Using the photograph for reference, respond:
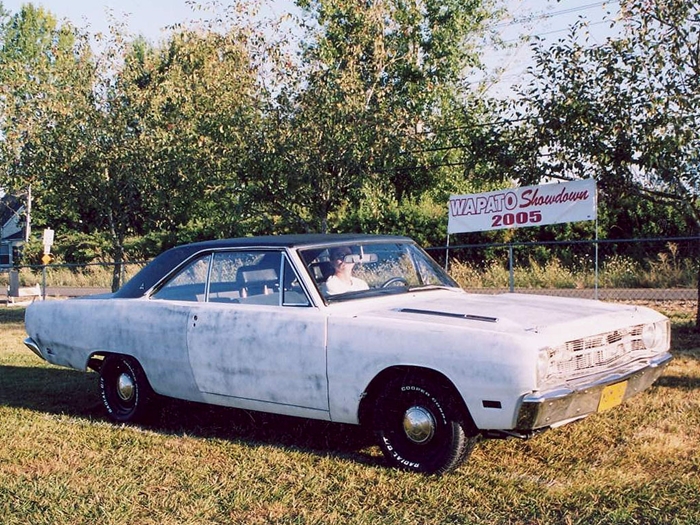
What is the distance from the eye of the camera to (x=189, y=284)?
677 centimetres

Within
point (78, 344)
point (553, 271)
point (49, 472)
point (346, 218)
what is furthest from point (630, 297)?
point (49, 472)

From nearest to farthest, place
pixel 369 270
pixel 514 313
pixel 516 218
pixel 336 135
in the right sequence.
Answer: pixel 514 313 → pixel 369 270 → pixel 516 218 → pixel 336 135

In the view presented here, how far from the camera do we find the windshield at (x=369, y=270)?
600 cm

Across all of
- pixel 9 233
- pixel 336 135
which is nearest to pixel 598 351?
pixel 336 135

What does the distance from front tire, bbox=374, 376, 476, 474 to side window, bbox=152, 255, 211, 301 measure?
1981 mm

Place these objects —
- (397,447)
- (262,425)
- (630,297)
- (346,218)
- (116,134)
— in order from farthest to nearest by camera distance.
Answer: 1. (346,218)
2. (116,134)
3. (630,297)
4. (262,425)
5. (397,447)

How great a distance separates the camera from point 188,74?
62.3ft

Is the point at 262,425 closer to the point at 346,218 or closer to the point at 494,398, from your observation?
the point at 494,398

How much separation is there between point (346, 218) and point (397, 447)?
62.7 feet

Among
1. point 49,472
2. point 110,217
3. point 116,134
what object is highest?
point 116,134

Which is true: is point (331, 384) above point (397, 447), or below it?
above

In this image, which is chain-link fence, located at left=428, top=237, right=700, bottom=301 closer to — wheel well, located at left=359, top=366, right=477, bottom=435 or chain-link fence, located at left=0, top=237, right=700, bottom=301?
chain-link fence, located at left=0, top=237, right=700, bottom=301

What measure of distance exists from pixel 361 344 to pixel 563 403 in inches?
51.2

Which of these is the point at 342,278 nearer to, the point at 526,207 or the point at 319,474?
the point at 319,474
